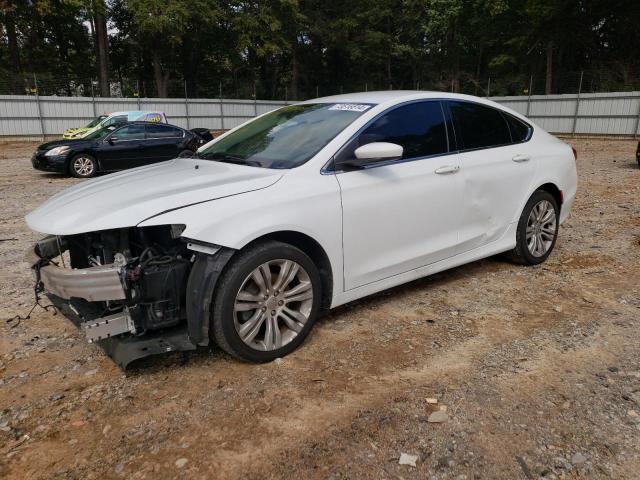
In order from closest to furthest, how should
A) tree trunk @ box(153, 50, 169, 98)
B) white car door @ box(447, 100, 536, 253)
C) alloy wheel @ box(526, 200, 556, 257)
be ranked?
white car door @ box(447, 100, 536, 253)
alloy wheel @ box(526, 200, 556, 257)
tree trunk @ box(153, 50, 169, 98)

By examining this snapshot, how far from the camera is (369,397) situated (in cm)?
285

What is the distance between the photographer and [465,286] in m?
4.56

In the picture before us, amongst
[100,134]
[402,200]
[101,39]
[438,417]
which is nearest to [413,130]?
[402,200]

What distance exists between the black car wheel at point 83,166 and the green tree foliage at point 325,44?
585 inches

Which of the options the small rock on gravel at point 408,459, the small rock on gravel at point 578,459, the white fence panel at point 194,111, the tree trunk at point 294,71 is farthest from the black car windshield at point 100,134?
the tree trunk at point 294,71

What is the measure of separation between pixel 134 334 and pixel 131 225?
663 mm

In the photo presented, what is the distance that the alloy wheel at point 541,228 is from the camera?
4.89 metres

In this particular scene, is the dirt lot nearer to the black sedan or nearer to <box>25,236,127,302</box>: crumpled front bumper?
<box>25,236,127,302</box>: crumpled front bumper

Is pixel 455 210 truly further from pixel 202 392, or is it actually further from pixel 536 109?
pixel 536 109

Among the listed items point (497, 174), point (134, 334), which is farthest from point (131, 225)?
point (497, 174)

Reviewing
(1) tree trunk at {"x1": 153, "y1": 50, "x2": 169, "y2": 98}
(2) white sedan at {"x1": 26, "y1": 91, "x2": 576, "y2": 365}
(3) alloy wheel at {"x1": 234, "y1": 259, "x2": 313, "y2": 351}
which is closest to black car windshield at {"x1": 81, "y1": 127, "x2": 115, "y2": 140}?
(2) white sedan at {"x1": 26, "y1": 91, "x2": 576, "y2": 365}

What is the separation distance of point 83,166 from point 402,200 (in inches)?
→ 416

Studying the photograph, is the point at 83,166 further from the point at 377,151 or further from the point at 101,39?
the point at 101,39

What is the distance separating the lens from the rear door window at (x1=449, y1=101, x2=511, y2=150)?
168 inches
